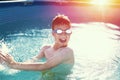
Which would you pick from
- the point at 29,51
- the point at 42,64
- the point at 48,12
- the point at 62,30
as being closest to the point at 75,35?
the point at 29,51

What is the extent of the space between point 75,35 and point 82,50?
1.22 metres

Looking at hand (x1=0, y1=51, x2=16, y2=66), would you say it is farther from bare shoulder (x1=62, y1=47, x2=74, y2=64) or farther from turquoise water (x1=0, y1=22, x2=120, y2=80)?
bare shoulder (x1=62, y1=47, x2=74, y2=64)

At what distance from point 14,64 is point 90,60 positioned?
1.74 m

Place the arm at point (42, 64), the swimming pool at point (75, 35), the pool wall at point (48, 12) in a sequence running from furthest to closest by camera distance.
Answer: the pool wall at point (48, 12) < the swimming pool at point (75, 35) < the arm at point (42, 64)

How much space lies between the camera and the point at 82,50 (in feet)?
20.9

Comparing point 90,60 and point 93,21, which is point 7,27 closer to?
point 93,21

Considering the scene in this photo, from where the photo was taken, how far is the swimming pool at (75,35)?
498cm

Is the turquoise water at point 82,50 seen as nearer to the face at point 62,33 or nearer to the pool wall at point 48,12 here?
the face at point 62,33

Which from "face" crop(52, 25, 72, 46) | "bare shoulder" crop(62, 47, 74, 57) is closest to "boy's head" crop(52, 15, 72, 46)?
"face" crop(52, 25, 72, 46)

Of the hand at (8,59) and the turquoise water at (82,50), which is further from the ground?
the hand at (8,59)

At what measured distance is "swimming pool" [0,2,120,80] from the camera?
4984 millimetres

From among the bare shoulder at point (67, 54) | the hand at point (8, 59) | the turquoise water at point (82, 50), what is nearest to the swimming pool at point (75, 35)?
the turquoise water at point (82, 50)

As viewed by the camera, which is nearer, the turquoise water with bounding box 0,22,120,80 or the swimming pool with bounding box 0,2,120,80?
the turquoise water with bounding box 0,22,120,80

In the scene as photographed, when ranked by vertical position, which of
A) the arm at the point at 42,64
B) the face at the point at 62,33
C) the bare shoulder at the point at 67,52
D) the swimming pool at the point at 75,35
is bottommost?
the swimming pool at the point at 75,35
